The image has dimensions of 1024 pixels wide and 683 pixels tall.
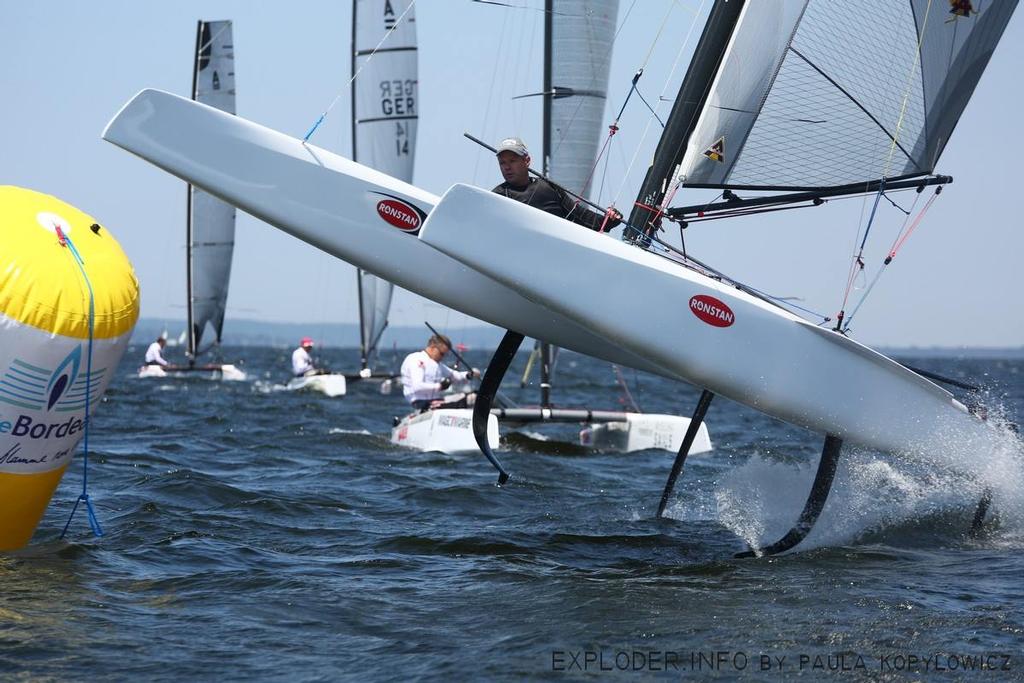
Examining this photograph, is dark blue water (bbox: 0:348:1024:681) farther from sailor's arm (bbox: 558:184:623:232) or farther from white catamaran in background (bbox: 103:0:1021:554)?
sailor's arm (bbox: 558:184:623:232)

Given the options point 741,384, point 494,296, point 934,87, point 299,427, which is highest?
point 934,87

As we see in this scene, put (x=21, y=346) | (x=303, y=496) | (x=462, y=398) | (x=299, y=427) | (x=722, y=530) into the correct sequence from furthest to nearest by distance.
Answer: (x=299, y=427) → (x=462, y=398) → (x=303, y=496) → (x=722, y=530) → (x=21, y=346)

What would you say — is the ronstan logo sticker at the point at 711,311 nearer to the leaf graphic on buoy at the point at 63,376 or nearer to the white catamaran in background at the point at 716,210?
the white catamaran in background at the point at 716,210

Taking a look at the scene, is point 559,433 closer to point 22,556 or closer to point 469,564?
point 469,564

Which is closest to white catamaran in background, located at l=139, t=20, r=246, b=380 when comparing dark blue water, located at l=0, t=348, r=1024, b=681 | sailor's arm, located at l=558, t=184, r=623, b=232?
dark blue water, located at l=0, t=348, r=1024, b=681

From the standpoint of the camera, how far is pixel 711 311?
211 inches

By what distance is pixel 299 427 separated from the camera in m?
12.4

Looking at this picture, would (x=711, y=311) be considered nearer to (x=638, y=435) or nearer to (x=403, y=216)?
(x=403, y=216)

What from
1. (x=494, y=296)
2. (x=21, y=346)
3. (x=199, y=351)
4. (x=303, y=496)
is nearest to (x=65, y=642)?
(x=21, y=346)

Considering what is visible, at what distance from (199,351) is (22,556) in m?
20.1

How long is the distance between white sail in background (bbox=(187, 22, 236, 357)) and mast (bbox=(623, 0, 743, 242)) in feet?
54.9

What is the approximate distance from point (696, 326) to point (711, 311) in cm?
10

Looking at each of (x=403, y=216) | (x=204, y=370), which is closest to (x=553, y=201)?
(x=403, y=216)

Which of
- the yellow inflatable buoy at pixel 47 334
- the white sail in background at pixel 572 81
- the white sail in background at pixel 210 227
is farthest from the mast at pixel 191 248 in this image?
the yellow inflatable buoy at pixel 47 334
